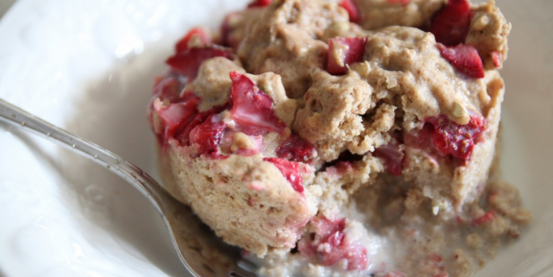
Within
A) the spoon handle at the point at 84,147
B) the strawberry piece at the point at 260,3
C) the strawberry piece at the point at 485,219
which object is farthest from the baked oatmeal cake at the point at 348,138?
the strawberry piece at the point at 260,3

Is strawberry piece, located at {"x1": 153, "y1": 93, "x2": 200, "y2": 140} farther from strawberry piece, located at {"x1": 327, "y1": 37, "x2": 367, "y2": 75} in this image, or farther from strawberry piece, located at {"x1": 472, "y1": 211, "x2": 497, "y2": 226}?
strawberry piece, located at {"x1": 472, "y1": 211, "x2": 497, "y2": 226}

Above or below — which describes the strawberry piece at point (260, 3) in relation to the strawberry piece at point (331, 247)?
above

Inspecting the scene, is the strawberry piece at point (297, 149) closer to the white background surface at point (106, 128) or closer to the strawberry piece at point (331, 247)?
the strawberry piece at point (331, 247)

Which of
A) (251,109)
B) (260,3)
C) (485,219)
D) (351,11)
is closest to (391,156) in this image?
(485,219)

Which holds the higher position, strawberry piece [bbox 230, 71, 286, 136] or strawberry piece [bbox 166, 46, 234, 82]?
strawberry piece [bbox 166, 46, 234, 82]

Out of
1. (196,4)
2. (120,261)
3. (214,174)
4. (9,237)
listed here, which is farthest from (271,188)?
(196,4)

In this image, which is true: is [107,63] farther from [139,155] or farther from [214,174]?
[214,174]

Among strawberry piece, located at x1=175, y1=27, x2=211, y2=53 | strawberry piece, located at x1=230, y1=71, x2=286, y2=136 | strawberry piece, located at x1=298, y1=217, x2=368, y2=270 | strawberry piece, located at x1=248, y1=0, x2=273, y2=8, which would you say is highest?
strawberry piece, located at x1=175, y1=27, x2=211, y2=53

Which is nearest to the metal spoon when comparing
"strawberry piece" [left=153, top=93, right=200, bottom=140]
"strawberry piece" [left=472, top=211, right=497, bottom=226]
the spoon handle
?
the spoon handle
